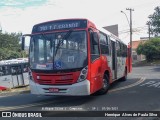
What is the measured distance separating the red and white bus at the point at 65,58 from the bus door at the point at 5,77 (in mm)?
9562

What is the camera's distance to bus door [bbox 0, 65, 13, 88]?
67.4ft

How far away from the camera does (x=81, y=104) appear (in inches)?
436

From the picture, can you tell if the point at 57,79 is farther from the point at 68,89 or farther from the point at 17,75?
the point at 17,75

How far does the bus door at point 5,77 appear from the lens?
2055cm

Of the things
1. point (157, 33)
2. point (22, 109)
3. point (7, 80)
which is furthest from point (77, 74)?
point (157, 33)

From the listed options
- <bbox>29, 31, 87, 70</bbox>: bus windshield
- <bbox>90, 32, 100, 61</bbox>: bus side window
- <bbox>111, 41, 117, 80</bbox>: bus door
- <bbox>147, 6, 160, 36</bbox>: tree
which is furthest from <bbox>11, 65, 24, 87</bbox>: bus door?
<bbox>147, 6, 160, 36</bbox>: tree

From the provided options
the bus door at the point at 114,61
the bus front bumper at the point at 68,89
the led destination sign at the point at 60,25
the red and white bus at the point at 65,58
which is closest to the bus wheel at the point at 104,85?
the red and white bus at the point at 65,58

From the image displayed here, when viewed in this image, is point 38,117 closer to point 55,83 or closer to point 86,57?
point 55,83

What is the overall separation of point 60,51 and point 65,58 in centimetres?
37

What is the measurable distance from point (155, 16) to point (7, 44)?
40795mm

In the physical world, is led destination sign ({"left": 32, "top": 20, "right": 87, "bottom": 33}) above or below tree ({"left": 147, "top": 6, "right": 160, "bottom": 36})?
below

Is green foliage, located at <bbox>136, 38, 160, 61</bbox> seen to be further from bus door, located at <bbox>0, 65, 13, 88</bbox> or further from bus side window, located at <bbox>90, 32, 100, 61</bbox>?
bus side window, located at <bbox>90, 32, 100, 61</bbox>

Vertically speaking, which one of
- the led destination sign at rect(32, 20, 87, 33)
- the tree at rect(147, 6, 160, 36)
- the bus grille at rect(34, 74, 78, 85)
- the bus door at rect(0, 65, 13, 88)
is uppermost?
the tree at rect(147, 6, 160, 36)

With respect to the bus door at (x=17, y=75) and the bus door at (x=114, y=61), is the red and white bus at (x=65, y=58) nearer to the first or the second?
the bus door at (x=114, y=61)
